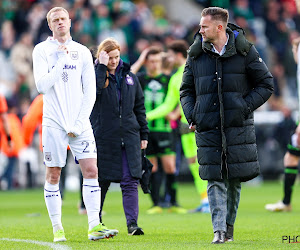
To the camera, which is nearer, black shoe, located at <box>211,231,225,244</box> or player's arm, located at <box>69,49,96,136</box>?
black shoe, located at <box>211,231,225,244</box>

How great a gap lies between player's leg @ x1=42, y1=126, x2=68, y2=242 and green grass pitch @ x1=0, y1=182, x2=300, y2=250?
245 mm

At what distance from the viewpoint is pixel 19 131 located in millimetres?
20906

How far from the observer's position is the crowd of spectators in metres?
22.9

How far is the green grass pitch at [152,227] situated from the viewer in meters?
8.26

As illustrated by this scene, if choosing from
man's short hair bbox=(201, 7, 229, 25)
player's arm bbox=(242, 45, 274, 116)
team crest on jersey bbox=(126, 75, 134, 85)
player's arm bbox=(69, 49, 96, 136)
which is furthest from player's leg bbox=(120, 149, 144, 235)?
man's short hair bbox=(201, 7, 229, 25)

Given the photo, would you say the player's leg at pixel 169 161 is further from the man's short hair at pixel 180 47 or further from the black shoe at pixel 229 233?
the black shoe at pixel 229 233

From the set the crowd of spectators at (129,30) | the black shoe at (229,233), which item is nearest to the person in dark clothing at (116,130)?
the black shoe at (229,233)

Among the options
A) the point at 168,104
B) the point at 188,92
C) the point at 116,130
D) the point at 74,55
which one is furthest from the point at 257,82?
the point at 168,104

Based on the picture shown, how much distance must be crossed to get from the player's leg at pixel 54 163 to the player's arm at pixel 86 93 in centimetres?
20

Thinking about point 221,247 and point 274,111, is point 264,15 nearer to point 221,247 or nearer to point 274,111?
point 274,111

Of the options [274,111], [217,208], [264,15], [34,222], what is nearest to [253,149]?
[217,208]

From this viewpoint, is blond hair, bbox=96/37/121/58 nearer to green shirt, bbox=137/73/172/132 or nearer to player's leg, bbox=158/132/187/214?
green shirt, bbox=137/73/172/132

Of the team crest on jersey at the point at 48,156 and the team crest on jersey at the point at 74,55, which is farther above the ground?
the team crest on jersey at the point at 74,55

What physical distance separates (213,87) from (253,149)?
2.36 ft
